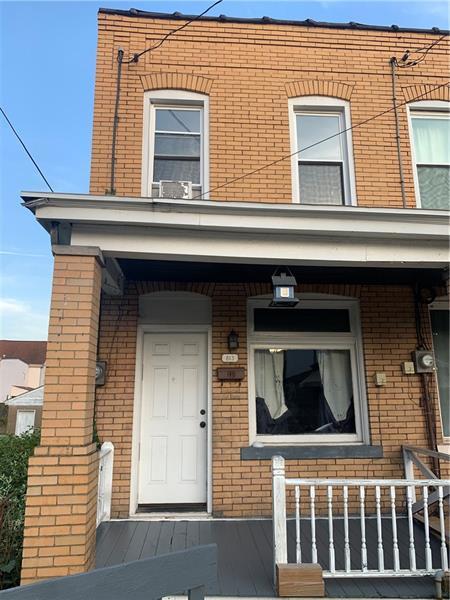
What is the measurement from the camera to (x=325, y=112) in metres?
6.00

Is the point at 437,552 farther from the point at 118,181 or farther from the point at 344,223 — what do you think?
the point at 118,181

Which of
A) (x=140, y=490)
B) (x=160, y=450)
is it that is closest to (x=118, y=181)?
(x=160, y=450)

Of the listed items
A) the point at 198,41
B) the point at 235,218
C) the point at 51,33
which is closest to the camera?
the point at 235,218

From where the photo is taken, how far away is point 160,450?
198 inches

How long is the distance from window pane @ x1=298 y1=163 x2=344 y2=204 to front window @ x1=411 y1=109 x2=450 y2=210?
3.65 ft

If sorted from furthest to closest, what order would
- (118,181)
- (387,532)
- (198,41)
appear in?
1. (198,41)
2. (118,181)
3. (387,532)

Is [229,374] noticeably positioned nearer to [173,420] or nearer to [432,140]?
[173,420]

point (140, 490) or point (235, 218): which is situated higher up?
point (235, 218)

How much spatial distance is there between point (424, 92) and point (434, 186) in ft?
4.71

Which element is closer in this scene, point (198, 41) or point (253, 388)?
point (253, 388)

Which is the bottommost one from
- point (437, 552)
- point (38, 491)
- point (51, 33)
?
point (437, 552)

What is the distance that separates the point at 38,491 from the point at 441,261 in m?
4.09

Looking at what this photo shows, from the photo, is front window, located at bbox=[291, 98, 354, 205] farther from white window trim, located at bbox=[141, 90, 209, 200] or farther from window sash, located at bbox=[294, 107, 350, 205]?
white window trim, located at bbox=[141, 90, 209, 200]

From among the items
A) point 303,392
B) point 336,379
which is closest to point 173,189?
point 303,392
